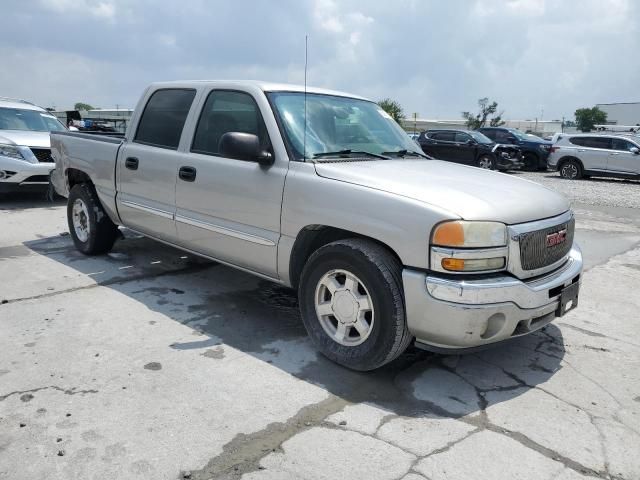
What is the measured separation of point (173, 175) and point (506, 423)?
3.21 metres

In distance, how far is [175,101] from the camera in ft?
16.0

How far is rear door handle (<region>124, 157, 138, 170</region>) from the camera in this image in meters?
5.04

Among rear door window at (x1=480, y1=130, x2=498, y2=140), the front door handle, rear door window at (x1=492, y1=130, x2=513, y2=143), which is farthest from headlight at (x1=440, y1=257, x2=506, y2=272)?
rear door window at (x1=480, y1=130, x2=498, y2=140)

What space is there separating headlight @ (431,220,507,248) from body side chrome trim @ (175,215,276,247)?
1326mm

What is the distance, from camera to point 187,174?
447cm

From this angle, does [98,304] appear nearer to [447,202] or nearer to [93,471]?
[93,471]

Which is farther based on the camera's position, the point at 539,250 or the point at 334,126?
the point at 334,126

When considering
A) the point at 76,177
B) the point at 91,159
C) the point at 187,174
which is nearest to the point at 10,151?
the point at 76,177

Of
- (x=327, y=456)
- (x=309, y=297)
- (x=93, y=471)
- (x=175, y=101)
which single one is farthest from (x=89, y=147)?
(x=327, y=456)

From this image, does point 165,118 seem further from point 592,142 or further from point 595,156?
point 592,142

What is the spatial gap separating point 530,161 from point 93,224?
63.9 feet

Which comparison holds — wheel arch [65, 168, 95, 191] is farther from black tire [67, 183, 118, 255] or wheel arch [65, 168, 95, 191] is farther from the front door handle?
the front door handle

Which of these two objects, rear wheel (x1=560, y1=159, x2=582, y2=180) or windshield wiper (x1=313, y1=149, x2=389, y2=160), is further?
rear wheel (x1=560, y1=159, x2=582, y2=180)

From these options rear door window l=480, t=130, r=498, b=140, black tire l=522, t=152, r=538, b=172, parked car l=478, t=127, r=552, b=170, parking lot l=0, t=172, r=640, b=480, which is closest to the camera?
parking lot l=0, t=172, r=640, b=480
